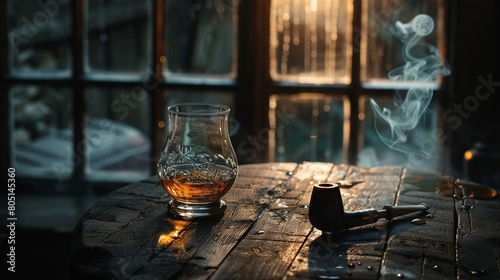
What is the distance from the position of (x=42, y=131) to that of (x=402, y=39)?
131 cm

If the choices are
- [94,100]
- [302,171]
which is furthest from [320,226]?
[94,100]

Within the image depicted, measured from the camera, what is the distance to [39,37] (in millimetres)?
2715

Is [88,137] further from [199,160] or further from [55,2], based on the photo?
[199,160]

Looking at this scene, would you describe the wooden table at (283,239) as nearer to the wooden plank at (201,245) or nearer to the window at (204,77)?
the wooden plank at (201,245)

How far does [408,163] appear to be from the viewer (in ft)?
8.48

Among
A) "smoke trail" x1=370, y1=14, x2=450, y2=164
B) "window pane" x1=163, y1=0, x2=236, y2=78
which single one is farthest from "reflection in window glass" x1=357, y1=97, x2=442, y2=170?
"window pane" x1=163, y1=0, x2=236, y2=78

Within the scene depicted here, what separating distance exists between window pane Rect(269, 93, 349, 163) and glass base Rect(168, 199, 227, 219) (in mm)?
1121

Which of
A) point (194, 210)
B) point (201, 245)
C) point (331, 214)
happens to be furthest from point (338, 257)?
point (194, 210)

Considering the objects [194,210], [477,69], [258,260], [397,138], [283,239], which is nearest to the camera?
[258,260]

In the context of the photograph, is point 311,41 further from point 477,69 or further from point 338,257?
point 338,257

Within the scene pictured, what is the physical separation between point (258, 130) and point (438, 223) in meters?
1.19

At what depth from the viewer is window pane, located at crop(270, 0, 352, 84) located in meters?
2.56

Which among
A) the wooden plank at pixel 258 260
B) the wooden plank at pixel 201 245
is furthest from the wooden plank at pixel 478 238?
the wooden plank at pixel 201 245

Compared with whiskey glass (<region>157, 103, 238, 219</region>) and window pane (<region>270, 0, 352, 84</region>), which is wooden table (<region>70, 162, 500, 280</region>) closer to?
whiskey glass (<region>157, 103, 238, 219</region>)
